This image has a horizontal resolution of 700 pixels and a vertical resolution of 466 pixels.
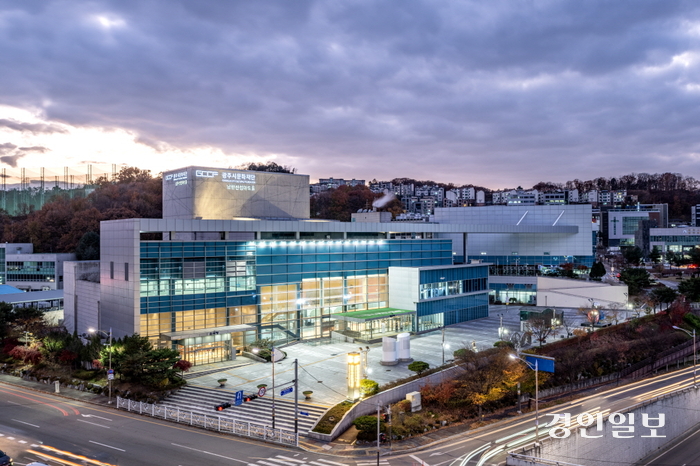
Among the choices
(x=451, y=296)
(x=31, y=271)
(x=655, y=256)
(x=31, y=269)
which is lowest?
(x=451, y=296)

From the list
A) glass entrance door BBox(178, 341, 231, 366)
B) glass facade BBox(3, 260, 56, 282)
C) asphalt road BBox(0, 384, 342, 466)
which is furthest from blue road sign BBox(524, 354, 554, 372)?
glass facade BBox(3, 260, 56, 282)

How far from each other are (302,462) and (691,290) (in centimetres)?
8033

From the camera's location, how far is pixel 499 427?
41250mm

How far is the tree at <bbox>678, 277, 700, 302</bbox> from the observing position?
280 ft

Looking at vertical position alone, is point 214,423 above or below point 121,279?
below

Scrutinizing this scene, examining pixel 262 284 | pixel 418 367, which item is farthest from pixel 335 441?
pixel 262 284

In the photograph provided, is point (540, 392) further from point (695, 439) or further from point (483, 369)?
point (695, 439)

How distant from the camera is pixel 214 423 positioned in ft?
125

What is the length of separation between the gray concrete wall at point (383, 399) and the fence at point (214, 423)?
215 centimetres

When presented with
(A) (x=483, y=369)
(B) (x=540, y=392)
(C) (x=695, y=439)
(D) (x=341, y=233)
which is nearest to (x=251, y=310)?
(D) (x=341, y=233)

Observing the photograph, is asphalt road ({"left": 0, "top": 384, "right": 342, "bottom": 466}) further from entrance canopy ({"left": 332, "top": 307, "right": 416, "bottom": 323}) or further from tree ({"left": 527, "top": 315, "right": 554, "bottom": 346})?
tree ({"left": 527, "top": 315, "right": 554, "bottom": 346})

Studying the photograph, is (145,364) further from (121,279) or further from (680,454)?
(680,454)

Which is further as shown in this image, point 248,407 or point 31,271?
point 31,271

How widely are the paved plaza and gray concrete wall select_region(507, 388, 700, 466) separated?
50.0ft
